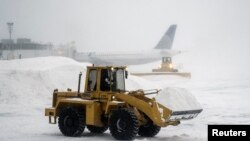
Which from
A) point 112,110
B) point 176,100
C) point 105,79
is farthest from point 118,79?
point 176,100

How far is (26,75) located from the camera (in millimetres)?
32469

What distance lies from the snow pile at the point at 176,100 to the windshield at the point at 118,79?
1.43 meters

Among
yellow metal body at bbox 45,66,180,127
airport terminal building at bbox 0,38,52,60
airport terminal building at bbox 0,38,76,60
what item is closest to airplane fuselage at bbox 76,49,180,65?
airport terminal building at bbox 0,38,76,60

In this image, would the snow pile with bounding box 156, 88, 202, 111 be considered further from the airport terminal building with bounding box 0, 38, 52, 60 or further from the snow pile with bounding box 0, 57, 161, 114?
the airport terminal building with bounding box 0, 38, 52, 60

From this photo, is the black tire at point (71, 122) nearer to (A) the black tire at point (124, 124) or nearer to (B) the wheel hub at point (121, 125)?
(A) the black tire at point (124, 124)

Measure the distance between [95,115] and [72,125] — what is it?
1.06m

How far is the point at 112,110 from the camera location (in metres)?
14.1

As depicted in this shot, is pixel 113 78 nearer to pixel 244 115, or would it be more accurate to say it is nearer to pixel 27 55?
pixel 244 115

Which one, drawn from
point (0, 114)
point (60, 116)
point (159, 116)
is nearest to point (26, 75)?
point (0, 114)

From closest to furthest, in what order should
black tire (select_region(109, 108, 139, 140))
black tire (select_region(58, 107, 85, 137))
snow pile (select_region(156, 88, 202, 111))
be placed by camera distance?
black tire (select_region(109, 108, 139, 140)) < snow pile (select_region(156, 88, 202, 111)) < black tire (select_region(58, 107, 85, 137))

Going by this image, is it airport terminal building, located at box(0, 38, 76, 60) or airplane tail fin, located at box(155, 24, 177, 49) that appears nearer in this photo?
airplane tail fin, located at box(155, 24, 177, 49)

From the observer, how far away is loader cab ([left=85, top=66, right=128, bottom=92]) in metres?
14.8

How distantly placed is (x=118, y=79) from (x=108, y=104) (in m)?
1.10

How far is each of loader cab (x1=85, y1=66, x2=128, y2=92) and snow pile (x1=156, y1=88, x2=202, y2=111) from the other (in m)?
1.52
